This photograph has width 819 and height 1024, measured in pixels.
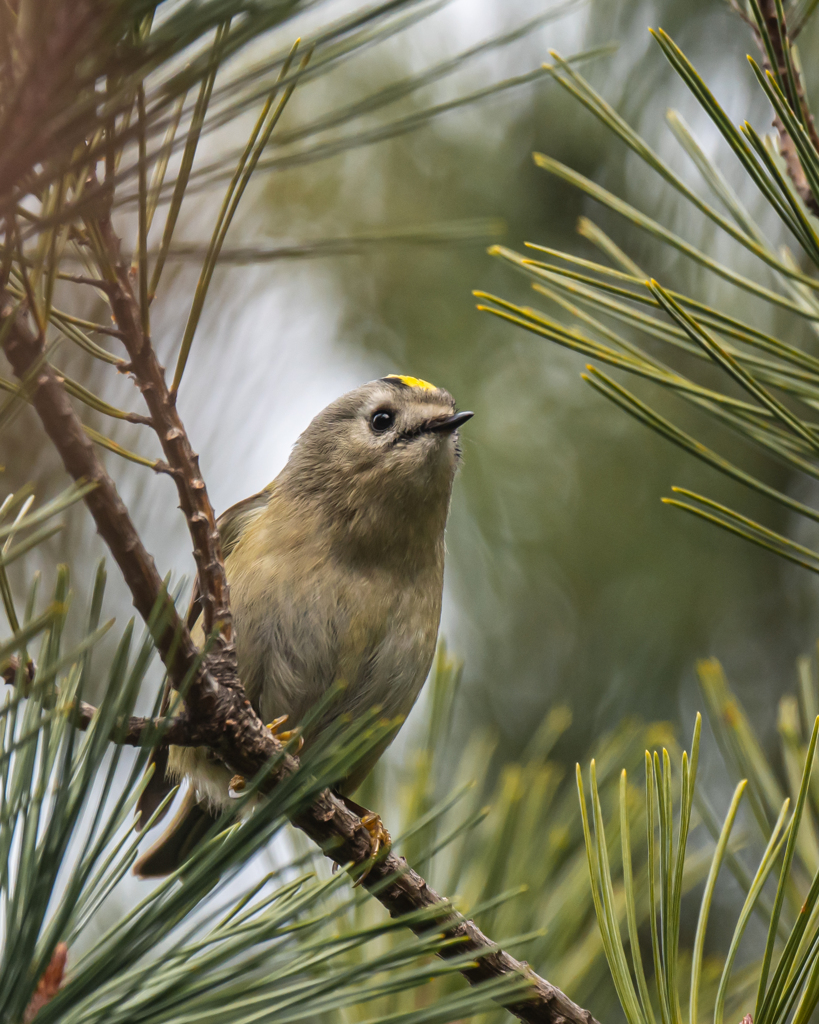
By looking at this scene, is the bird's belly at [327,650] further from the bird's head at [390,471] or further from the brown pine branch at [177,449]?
the brown pine branch at [177,449]

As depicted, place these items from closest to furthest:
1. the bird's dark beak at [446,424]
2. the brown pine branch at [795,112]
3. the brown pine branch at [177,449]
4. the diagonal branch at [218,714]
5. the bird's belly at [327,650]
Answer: the diagonal branch at [218,714] → the brown pine branch at [177,449] → the brown pine branch at [795,112] → the bird's belly at [327,650] → the bird's dark beak at [446,424]

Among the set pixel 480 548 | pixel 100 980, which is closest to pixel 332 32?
pixel 100 980

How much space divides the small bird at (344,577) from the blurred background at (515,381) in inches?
8.3

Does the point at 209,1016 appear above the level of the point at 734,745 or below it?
above

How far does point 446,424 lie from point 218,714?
95 centimetres

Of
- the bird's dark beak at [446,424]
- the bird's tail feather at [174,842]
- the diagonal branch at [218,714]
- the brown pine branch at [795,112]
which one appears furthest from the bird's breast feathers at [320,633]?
the brown pine branch at [795,112]

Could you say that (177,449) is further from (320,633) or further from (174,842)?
(174,842)

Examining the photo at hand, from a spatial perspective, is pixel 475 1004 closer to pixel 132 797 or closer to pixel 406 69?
pixel 132 797

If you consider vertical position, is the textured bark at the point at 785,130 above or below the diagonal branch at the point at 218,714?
above

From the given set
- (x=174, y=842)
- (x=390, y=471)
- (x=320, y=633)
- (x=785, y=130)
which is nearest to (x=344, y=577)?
(x=320, y=633)

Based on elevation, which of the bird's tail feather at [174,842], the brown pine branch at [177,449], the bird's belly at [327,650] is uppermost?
the brown pine branch at [177,449]

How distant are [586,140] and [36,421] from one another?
140 cm

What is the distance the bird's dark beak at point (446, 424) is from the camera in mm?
1717

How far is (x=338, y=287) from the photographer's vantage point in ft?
8.21
